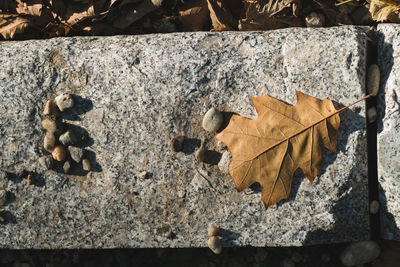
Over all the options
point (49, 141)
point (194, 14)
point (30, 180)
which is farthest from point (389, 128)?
point (30, 180)

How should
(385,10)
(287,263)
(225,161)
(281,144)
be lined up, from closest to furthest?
(281,144) → (225,161) → (385,10) → (287,263)

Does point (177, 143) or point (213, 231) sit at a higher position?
point (177, 143)

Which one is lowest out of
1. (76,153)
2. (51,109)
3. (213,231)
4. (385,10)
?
(213,231)

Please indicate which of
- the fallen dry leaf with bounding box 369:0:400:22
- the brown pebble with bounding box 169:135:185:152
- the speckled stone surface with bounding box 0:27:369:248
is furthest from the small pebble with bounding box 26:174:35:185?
the fallen dry leaf with bounding box 369:0:400:22

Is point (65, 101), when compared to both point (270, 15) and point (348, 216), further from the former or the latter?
point (348, 216)

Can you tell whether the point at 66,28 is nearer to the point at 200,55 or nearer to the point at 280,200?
the point at 200,55

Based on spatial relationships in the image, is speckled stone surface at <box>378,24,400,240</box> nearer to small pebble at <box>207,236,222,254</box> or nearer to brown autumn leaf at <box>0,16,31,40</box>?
small pebble at <box>207,236,222,254</box>

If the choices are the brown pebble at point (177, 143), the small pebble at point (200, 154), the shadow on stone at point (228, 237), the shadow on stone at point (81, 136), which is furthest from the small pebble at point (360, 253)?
the shadow on stone at point (81, 136)
